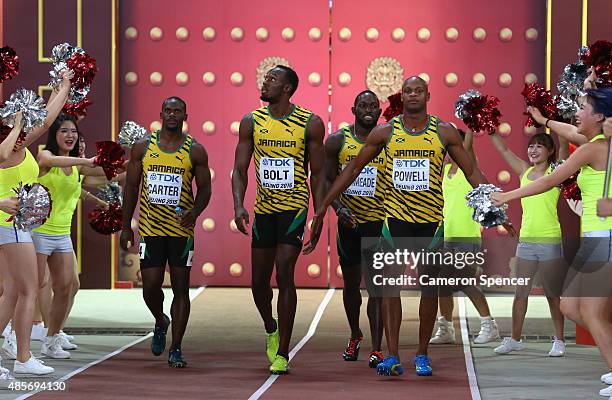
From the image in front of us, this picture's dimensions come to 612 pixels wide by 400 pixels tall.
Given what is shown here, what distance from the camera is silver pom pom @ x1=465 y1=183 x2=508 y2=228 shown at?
21.5ft

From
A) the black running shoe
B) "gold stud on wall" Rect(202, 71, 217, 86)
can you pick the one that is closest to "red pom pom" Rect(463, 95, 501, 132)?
the black running shoe

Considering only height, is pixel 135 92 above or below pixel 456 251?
above

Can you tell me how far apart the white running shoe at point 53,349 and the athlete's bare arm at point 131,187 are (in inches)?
34.0

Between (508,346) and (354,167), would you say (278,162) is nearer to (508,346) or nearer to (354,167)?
(354,167)

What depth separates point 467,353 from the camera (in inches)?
334

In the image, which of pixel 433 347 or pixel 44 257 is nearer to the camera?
pixel 44 257

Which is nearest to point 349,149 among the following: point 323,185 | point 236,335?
point 323,185

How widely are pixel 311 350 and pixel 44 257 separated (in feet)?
6.63

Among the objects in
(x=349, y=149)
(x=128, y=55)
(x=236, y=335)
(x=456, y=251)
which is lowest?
(x=236, y=335)

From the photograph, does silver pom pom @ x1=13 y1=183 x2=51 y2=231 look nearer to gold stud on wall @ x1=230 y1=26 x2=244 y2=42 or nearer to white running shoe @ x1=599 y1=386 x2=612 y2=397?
white running shoe @ x1=599 y1=386 x2=612 y2=397

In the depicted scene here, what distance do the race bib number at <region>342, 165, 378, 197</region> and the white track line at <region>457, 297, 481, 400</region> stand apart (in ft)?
4.34

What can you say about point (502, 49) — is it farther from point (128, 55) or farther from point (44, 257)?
point (44, 257)

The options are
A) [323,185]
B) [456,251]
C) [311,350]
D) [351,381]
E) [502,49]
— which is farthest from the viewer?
[502,49]

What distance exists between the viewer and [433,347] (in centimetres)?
881
